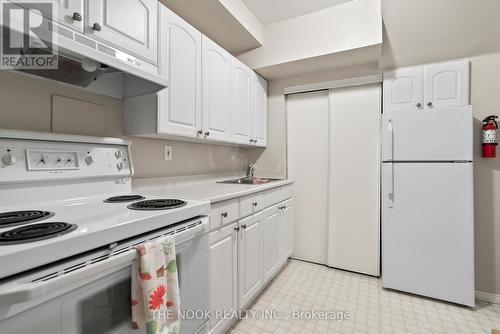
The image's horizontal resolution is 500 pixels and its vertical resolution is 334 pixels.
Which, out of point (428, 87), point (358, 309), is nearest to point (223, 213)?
point (358, 309)

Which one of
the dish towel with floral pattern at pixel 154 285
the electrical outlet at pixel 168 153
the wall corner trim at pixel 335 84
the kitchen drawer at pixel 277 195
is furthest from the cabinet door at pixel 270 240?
the wall corner trim at pixel 335 84

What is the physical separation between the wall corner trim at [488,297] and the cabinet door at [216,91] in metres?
2.50

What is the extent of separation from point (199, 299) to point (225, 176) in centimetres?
149

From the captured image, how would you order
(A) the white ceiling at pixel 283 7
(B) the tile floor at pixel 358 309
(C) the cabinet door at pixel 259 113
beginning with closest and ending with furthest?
(B) the tile floor at pixel 358 309, (A) the white ceiling at pixel 283 7, (C) the cabinet door at pixel 259 113

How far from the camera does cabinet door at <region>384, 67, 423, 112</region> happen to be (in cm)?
211

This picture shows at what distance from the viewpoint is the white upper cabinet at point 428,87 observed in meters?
1.98

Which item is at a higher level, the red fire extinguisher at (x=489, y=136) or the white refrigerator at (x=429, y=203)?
the red fire extinguisher at (x=489, y=136)

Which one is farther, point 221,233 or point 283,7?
point 283,7

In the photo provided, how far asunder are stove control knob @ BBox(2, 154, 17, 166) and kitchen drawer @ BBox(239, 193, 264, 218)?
1.16 metres

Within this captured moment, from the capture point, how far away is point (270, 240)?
2.07 meters

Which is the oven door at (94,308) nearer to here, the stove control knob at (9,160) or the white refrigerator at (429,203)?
the stove control knob at (9,160)

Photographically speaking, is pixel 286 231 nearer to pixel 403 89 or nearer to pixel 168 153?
pixel 168 153

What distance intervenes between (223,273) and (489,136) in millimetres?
2264

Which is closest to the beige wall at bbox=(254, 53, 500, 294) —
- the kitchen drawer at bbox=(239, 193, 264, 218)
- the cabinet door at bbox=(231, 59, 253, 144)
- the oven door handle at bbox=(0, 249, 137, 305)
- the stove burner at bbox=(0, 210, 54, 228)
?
the kitchen drawer at bbox=(239, 193, 264, 218)
